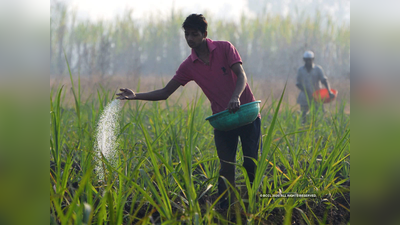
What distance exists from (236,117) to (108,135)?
1.06 metres

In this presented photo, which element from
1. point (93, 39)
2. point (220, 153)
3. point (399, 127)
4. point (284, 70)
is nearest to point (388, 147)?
point (399, 127)

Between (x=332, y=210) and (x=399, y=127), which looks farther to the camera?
(x=332, y=210)

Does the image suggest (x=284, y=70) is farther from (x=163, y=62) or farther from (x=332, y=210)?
(x=332, y=210)

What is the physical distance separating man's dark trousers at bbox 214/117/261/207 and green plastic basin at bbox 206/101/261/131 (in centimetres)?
16

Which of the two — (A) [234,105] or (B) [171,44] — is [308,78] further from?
(A) [234,105]

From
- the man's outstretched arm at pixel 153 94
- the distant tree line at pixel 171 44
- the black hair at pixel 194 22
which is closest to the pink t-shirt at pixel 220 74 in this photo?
the black hair at pixel 194 22

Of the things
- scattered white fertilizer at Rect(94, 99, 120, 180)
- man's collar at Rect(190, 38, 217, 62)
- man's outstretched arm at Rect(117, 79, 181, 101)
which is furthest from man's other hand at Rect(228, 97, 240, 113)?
scattered white fertilizer at Rect(94, 99, 120, 180)

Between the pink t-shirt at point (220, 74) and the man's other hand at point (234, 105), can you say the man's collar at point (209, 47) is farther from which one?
the man's other hand at point (234, 105)

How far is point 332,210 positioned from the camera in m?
1.99

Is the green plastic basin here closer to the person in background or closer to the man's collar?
the man's collar

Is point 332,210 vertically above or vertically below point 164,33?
below

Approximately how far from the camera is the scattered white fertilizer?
7.16 ft

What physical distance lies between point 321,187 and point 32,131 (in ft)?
5.85

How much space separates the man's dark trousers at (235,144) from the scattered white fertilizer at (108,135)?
2.34ft
